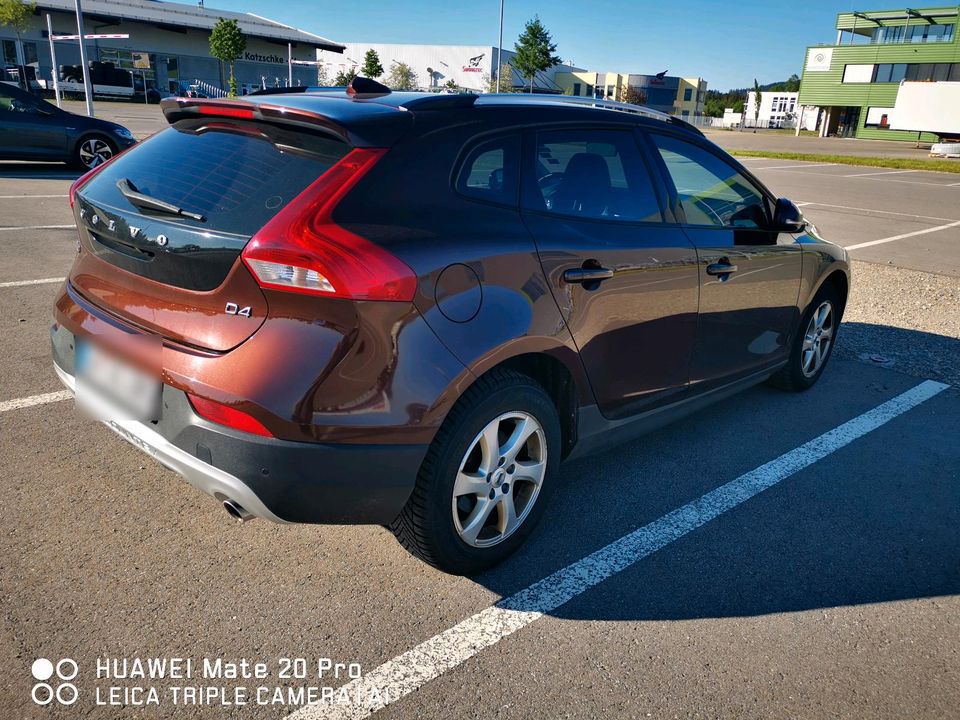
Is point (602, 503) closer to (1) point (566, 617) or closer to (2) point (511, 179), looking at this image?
(1) point (566, 617)

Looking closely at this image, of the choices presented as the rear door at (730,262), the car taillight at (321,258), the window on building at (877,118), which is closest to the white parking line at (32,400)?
the car taillight at (321,258)

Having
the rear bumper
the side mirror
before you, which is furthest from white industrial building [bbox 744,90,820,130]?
the rear bumper

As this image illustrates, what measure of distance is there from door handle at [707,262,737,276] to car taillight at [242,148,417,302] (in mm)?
1855

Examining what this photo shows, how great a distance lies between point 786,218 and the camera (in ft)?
13.9

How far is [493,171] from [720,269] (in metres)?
1.48

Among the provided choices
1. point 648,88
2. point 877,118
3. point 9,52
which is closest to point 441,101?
point 9,52

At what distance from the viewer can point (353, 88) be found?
10.2ft

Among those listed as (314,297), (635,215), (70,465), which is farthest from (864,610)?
(70,465)

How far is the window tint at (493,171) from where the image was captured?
2762mm

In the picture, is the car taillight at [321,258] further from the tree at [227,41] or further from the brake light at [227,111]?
the tree at [227,41]

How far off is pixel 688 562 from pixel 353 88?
232 centimetres

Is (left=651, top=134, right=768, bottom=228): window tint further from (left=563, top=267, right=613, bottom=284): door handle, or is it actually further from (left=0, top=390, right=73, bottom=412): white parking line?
(left=0, top=390, right=73, bottom=412): white parking line

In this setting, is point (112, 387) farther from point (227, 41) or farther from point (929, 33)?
point (929, 33)

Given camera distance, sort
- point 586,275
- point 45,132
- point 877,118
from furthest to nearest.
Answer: point 877,118 < point 45,132 < point 586,275
